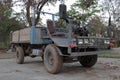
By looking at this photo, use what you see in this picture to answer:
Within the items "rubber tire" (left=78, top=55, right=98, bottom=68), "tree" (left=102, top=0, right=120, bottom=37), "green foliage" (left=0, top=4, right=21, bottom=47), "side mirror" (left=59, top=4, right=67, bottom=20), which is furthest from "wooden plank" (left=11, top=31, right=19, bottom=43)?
"tree" (left=102, top=0, right=120, bottom=37)

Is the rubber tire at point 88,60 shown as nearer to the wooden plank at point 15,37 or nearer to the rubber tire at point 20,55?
the rubber tire at point 20,55

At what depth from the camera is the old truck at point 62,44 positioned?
9211mm

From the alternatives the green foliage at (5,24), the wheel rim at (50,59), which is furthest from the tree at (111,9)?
the wheel rim at (50,59)

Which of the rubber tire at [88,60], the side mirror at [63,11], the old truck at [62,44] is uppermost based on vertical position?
the side mirror at [63,11]

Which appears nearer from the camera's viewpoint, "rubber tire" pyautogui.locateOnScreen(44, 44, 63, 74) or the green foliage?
"rubber tire" pyautogui.locateOnScreen(44, 44, 63, 74)

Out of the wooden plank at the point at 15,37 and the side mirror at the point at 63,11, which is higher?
the side mirror at the point at 63,11

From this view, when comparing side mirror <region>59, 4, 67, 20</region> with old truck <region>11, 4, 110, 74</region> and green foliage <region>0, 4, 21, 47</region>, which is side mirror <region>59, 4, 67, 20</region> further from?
green foliage <region>0, 4, 21, 47</region>

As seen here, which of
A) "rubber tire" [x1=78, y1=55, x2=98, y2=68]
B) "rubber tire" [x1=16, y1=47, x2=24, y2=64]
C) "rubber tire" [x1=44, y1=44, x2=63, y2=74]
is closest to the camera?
"rubber tire" [x1=44, y1=44, x2=63, y2=74]

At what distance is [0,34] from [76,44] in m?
18.4

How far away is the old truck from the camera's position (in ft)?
30.2

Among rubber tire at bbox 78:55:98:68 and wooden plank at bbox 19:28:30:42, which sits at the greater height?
wooden plank at bbox 19:28:30:42

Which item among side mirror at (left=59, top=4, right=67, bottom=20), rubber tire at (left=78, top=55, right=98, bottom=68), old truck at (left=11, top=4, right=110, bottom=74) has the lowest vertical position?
rubber tire at (left=78, top=55, right=98, bottom=68)

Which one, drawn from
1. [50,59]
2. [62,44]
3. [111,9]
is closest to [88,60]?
[50,59]

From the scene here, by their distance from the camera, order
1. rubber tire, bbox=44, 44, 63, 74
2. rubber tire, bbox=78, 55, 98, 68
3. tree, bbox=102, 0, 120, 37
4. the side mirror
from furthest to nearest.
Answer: tree, bbox=102, 0, 120, 37 → rubber tire, bbox=78, 55, 98, 68 → rubber tire, bbox=44, 44, 63, 74 → the side mirror
